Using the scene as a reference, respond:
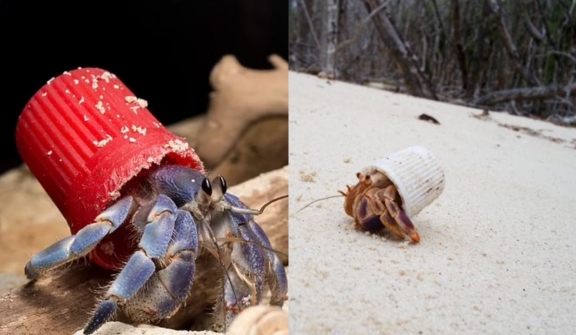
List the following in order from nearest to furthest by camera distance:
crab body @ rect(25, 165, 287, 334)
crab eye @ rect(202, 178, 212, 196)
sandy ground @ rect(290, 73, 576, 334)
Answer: sandy ground @ rect(290, 73, 576, 334)
crab body @ rect(25, 165, 287, 334)
crab eye @ rect(202, 178, 212, 196)

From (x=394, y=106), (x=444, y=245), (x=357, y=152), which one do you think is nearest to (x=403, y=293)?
(x=444, y=245)

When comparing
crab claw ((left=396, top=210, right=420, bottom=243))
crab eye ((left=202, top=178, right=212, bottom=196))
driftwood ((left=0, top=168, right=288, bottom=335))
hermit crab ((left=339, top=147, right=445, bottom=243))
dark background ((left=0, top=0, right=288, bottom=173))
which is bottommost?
driftwood ((left=0, top=168, right=288, bottom=335))

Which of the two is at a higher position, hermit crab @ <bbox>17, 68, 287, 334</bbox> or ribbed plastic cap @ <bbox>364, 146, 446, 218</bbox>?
ribbed plastic cap @ <bbox>364, 146, 446, 218</bbox>

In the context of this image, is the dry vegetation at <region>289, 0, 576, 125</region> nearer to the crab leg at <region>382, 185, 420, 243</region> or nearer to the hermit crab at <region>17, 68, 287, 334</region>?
the crab leg at <region>382, 185, 420, 243</region>

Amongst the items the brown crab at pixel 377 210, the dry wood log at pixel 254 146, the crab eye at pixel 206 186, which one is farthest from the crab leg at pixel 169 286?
the brown crab at pixel 377 210

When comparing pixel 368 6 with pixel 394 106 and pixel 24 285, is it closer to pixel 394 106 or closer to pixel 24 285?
pixel 394 106

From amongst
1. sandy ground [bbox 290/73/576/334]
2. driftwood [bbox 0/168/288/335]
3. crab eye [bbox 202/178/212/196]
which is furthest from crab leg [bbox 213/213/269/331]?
sandy ground [bbox 290/73/576/334]

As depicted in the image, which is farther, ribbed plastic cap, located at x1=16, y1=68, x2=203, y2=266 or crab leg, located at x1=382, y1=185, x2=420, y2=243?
ribbed plastic cap, located at x1=16, y1=68, x2=203, y2=266

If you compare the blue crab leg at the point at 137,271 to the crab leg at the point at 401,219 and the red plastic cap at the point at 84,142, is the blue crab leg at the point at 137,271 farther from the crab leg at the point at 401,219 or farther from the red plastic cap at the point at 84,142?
the crab leg at the point at 401,219
